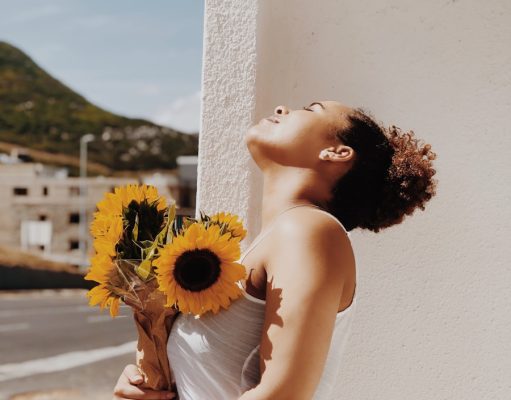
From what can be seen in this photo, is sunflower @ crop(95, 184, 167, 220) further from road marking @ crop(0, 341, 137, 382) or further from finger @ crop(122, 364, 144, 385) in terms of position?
road marking @ crop(0, 341, 137, 382)

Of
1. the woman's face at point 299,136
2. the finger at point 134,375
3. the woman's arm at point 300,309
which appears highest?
the woman's face at point 299,136

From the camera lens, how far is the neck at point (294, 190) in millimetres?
1107

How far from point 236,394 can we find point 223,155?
77cm

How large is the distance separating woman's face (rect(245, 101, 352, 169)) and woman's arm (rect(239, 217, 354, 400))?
16 centimetres

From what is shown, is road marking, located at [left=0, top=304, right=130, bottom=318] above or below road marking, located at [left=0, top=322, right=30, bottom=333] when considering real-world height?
below

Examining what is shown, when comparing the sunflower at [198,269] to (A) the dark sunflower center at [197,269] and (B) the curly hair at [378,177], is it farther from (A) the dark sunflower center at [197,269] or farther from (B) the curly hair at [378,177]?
(B) the curly hair at [378,177]

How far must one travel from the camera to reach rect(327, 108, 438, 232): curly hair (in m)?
1.11

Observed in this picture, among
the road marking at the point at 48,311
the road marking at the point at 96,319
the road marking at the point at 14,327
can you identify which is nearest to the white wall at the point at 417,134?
the road marking at the point at 96,319

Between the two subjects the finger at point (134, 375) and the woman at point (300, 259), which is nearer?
the woman at point (300, 259)

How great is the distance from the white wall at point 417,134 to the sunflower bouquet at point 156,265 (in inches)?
21.3

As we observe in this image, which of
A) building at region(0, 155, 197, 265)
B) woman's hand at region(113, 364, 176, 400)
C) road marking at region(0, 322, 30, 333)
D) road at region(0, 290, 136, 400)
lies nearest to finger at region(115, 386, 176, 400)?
woman's hand at region(113, 364, 176, 400)

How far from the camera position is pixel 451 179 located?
5.15 feet

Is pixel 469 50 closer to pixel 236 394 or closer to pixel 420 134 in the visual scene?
pixel 420 134

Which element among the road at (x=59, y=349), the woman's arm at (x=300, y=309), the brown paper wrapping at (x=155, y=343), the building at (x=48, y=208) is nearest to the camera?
the woman's arm at (x=300, y=309)
